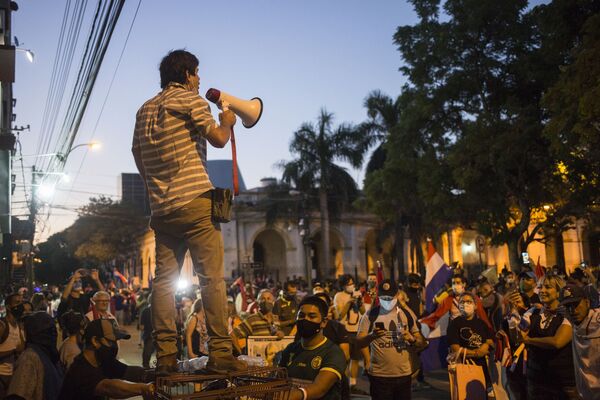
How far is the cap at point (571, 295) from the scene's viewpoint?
257 inches

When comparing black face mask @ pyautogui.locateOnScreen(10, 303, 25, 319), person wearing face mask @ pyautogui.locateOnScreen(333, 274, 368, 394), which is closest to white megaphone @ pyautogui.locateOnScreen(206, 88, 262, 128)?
black face mask @ pyautogui.locateOnScreen(10, 303, 25, 319)

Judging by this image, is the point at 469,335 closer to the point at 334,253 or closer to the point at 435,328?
the point at 435,328

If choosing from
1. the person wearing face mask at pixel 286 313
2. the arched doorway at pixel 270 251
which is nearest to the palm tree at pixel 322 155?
the arched doorway at pixel 270 251

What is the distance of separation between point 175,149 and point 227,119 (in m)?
0.36

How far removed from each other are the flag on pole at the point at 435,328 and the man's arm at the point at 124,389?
7.76m

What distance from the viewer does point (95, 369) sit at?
5.11 m

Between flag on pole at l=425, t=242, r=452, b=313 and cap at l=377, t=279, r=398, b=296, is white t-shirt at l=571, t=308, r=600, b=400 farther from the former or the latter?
flag on pole at l=425, t=242, r=452, b=313

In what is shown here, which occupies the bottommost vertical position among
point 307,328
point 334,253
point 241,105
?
point 307,328

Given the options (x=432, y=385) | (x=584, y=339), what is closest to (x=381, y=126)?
(x=432, y=385)

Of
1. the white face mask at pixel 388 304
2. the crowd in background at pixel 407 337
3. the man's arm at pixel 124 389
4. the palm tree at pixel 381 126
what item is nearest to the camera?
the man's arm at pixel 124 389

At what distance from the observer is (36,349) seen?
5.48 metres

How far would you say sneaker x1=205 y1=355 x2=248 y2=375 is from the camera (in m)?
3.76

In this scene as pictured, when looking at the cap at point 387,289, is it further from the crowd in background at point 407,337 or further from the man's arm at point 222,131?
the man's arm at point 222,131

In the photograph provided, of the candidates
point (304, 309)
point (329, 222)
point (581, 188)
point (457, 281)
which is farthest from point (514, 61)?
point (304, 309)
